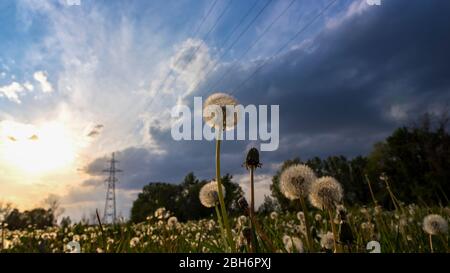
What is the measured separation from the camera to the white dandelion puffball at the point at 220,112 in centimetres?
160

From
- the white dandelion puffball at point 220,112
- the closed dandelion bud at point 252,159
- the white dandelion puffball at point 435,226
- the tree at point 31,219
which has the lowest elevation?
the tree at point 31,219

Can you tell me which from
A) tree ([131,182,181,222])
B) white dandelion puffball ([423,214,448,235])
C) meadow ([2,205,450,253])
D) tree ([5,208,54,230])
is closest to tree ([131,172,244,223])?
tree ([131,182,181,222])

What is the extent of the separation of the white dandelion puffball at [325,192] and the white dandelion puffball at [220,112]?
457 mm

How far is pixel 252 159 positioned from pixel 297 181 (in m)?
0.25

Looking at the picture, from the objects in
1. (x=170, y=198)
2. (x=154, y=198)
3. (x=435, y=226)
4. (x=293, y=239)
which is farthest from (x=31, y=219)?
(x=154, y=198)

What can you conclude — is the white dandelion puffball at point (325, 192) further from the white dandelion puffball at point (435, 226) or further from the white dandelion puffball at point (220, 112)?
the white dandelion puffball at point (435, 226)

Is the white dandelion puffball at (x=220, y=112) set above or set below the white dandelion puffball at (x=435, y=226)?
above

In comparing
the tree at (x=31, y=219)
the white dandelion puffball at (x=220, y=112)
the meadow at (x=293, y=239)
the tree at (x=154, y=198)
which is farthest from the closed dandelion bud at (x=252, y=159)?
the tree at (x=154, y=198)

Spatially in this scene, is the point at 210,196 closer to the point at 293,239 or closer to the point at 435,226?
the point at 293,239

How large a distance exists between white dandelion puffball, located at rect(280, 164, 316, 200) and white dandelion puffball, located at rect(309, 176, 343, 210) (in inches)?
1.3
